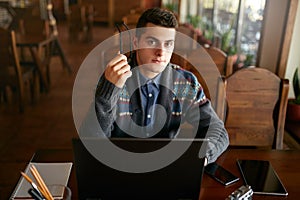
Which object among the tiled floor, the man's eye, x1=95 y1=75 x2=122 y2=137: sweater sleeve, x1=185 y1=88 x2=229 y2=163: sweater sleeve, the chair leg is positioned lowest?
the tiled floor

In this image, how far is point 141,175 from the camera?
83 cm

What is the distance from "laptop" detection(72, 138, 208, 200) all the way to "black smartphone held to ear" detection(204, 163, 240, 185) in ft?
0.93

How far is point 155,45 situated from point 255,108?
0.71m

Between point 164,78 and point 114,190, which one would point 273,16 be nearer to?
point 164,78

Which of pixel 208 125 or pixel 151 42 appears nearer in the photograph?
pixel 151 42

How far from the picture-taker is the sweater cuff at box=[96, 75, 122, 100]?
1.02 metres

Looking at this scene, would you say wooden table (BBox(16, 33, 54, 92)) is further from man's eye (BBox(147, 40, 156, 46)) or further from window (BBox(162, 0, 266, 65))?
man's eye (BBox(147, 40, 156, 46))

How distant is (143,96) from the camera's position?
128cm

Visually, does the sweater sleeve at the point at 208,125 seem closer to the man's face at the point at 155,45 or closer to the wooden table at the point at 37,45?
the man's face at the point at 155,45

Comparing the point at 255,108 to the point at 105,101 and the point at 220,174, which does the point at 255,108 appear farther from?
the point at 105,101

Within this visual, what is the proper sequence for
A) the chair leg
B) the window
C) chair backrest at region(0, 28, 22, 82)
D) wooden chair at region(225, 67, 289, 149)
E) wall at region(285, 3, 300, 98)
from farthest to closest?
the chair leg → chair backrest at region(0, 28, 22, 82) → the window → wall at region(285, 3, 300, 98) → wooden chair at region(225, 67, 289, 149)

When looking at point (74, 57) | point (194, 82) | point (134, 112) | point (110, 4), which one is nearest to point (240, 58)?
point (194, 82)

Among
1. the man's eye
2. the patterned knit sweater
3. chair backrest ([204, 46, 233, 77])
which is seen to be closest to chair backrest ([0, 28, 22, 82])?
chair backrest ([204, 46, 233, 77])

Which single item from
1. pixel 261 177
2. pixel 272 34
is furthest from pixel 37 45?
pixel 261 177
